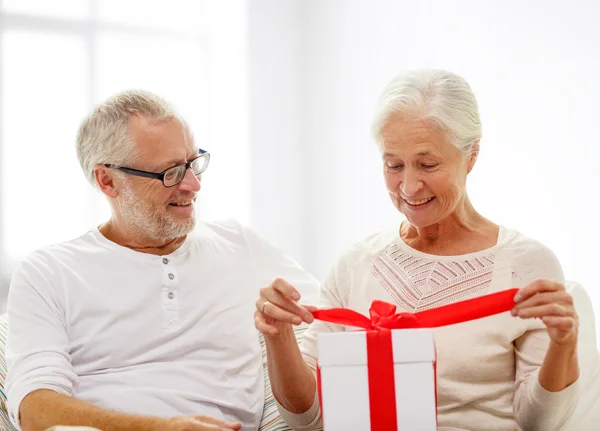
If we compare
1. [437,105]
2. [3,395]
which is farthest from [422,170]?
[3,395]

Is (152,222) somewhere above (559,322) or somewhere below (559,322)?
above

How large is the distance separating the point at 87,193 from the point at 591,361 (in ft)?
10.4

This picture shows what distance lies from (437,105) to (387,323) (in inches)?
22.3

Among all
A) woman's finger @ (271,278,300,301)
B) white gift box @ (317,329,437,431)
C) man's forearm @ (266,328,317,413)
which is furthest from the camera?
man's forearm @ (266,328,317,413)

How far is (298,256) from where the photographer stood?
499cm

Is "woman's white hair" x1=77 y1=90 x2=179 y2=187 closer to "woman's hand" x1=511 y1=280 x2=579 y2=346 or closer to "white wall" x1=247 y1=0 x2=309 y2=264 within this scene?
"woman's hand" x1=511 y1=280 x2=579 y2=346

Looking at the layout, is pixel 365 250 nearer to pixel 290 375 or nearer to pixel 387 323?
pixel 290 375

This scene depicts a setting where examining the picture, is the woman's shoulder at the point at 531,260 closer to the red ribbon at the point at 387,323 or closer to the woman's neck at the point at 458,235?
the woman's neck at the point at 458,235

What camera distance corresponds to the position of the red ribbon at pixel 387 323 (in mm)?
1357

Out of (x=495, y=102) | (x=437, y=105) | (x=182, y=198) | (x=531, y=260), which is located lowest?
(x=531, y=260)

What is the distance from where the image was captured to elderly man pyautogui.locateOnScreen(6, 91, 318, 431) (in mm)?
1932

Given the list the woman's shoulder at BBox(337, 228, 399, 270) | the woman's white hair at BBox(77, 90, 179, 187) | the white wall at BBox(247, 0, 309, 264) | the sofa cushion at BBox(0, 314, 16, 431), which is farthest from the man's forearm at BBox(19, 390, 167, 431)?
the white wall at BBox(247, 0, 309, 264)

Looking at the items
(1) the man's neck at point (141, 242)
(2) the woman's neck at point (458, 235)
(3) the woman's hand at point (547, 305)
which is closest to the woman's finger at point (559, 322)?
(3) the woman's hand at point (547, 305)

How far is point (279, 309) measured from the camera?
156 cm
